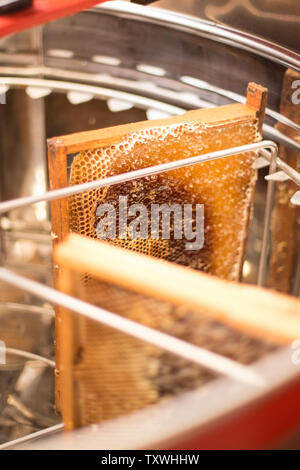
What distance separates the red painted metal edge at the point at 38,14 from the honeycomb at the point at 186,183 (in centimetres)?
37

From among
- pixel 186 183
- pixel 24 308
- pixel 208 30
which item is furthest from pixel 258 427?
pixel 24 308

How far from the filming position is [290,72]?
6.76 feet

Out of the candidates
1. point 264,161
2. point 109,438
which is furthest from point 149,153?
point 109,438

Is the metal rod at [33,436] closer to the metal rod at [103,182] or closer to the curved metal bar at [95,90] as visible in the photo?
the metal rod at [103,182]

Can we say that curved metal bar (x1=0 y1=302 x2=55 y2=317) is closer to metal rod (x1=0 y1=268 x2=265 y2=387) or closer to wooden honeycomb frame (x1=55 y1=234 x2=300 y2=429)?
wooden honeycomb frame (x1=55 y1=234 x2=300 y2=429)

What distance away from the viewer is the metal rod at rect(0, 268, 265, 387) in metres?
0.56

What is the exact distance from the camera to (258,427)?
1.66ft

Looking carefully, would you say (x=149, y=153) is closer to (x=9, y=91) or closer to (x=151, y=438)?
(x=151, y=438)

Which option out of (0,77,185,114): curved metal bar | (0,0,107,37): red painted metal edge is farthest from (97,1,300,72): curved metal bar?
(0,0,107,37): red painted metal edge

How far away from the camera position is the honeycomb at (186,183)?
1.54 m

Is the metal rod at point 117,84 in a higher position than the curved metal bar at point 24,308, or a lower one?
higher

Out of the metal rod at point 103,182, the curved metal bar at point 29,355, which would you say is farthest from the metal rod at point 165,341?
the curved metal bar at point 29,355

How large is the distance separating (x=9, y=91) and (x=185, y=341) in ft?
7.79

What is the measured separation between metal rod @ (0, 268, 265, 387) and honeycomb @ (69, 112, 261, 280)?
70 centimetres
